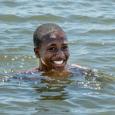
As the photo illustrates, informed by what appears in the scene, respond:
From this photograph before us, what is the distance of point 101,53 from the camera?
10.7m

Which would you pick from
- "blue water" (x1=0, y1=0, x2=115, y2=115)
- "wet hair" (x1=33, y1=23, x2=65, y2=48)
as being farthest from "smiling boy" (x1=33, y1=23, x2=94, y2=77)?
"blue water" (x1=0, y1=0, x2=115, y2=115)

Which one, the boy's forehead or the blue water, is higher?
the boy's forehead

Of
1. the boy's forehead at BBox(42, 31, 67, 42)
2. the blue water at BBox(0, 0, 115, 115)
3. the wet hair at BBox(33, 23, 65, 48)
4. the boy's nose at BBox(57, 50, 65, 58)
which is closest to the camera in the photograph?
the blue water at BBox(0, 0, 115, 115)

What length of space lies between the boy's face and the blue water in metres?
0.27

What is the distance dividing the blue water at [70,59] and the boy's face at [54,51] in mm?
267

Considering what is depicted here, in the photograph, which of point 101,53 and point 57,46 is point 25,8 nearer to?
point 101,53

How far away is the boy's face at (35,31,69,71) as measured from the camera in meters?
8.47

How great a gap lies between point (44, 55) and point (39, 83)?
434 millimetres

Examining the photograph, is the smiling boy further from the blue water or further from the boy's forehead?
the blue water

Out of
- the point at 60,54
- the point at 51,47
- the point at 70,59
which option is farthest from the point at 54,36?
the point at 70,59

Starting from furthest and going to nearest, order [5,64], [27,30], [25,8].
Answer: [25,8] < [27,30] < [5,64]

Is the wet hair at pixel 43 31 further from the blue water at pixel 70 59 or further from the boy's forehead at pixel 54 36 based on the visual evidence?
the blue water at pixel 70 59

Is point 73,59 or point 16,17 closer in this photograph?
point 73,59

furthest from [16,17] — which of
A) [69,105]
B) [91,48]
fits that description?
[69,105]
